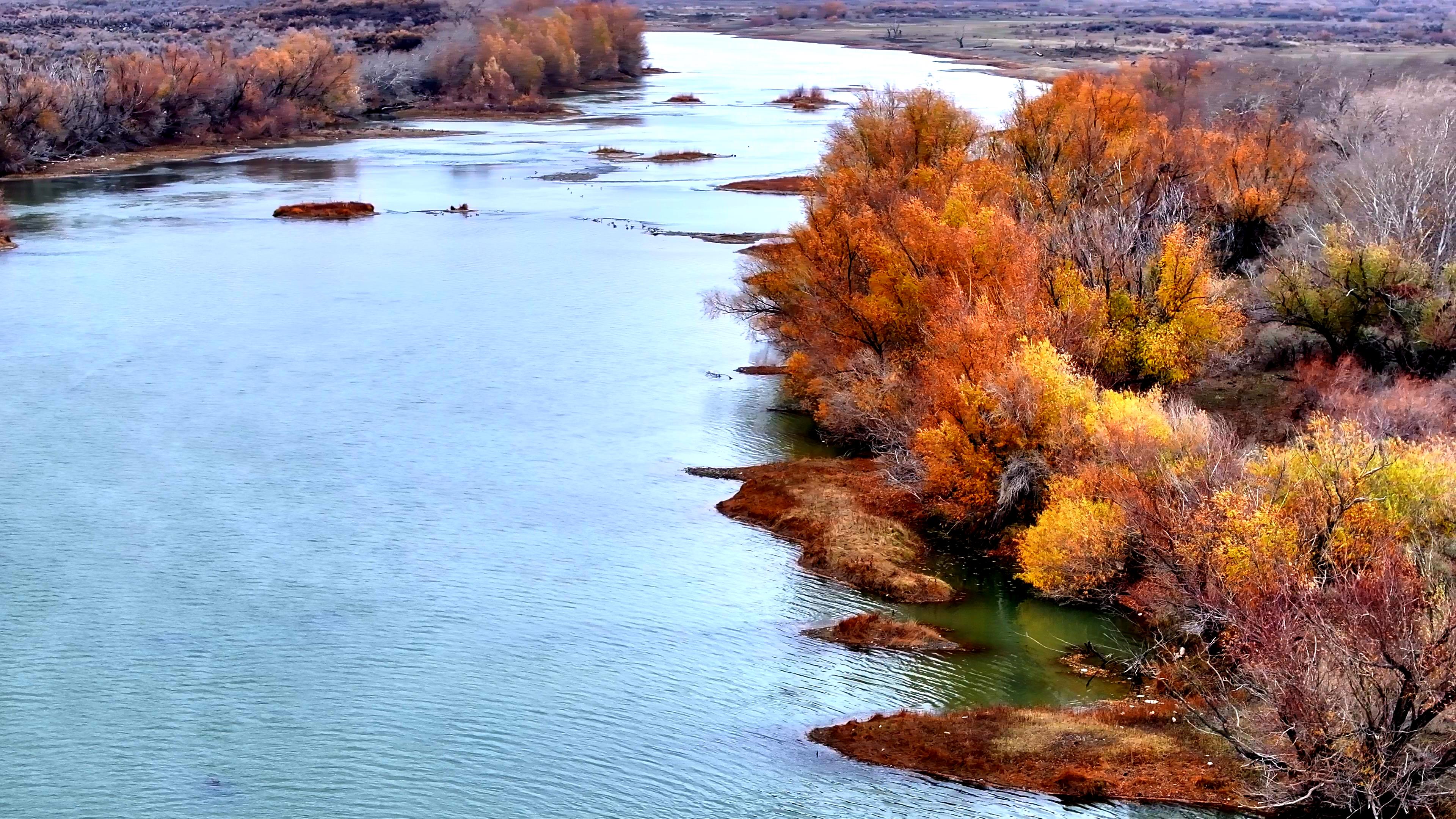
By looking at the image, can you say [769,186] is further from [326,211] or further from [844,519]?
[844,519]

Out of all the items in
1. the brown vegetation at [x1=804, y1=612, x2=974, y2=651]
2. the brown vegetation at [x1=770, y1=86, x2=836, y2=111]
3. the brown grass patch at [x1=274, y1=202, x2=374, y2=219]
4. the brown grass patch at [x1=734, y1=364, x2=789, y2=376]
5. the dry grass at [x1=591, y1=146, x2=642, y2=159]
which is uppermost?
the brown vegetation at [x1=770, y1=86, x2=836, y2=111]

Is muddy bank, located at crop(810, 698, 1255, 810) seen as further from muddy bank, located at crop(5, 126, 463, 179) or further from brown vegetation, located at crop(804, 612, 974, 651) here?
muddy bank, located at crop(5, 126, 463, 179)

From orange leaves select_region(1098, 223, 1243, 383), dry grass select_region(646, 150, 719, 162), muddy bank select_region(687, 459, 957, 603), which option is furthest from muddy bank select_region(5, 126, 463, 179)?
orange leaves select_region(1098, 223, 1243, 383)

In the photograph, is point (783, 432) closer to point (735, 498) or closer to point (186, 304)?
point (735, 498)

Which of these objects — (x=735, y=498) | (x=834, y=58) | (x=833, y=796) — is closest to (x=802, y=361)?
(x=735, y=498)

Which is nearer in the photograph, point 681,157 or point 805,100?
point 681,157

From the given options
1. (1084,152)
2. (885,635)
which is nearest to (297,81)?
(1084,152)

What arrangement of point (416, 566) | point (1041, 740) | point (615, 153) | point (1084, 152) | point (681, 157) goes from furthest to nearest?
point (615, 153), point (681, 157), point (1084, 152), point (416, 566), point (1041, 740)

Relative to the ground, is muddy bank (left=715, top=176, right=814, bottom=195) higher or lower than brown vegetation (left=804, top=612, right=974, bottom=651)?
higher
